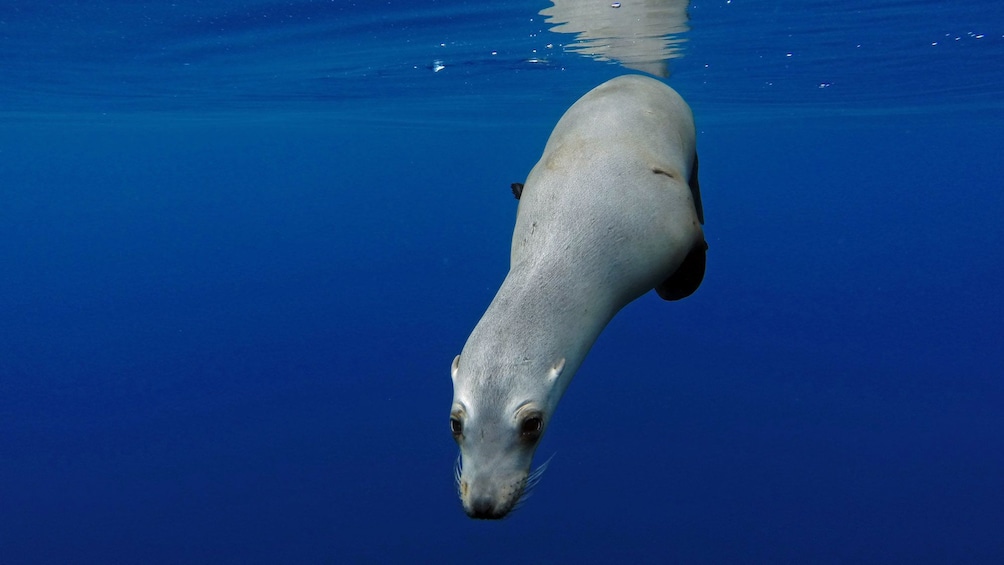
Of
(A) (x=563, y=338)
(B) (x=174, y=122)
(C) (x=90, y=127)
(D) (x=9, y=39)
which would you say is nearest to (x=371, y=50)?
(D) (x=9, y=39)

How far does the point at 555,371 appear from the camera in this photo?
2.95 m

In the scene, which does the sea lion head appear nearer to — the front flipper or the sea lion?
the sea lion

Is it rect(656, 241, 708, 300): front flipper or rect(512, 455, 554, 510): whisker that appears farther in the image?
rect(656, 241, 708, 300): front flipper

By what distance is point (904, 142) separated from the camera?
35.4 metres

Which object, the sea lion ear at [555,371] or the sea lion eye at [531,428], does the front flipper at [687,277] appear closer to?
the sea lion ear at [555,371]

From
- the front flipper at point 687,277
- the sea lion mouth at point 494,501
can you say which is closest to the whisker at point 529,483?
the sea lion mouth at point 494,501

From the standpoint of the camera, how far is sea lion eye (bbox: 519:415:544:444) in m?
2.86

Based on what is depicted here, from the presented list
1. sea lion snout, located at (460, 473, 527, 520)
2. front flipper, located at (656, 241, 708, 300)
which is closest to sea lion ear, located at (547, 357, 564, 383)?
sea lion snout, located at (460, 473, 527, 520)

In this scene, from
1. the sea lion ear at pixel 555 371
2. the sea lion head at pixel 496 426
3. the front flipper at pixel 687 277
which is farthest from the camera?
the front flipper at pixel 687 277

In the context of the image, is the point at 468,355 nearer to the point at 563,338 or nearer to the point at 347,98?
the point at 563,338

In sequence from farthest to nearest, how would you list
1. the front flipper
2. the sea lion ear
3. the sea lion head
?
1. the front flipper
2. the sea lion ear
3. the sea lion head

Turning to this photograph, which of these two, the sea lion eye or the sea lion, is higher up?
the sea lion

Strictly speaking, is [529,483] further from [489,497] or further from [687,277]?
[687,277]

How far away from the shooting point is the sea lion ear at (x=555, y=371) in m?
2.93
